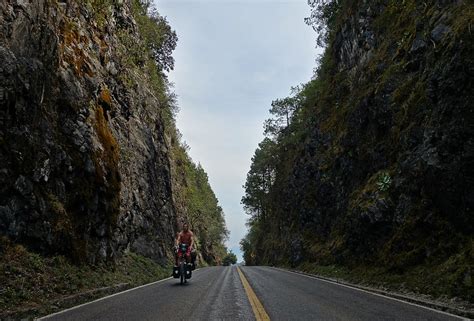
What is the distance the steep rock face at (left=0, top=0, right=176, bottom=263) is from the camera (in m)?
10.3

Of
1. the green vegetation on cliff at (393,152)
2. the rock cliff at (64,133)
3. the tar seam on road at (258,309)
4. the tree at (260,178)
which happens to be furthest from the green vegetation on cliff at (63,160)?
the tree at (260,178)

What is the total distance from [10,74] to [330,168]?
22056 mm

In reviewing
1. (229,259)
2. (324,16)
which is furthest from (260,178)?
(229,259)

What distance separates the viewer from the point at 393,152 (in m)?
18.1

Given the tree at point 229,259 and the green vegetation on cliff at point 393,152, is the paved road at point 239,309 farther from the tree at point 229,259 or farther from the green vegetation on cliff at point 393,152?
the tree at point 229,259

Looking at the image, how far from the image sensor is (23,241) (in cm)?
1023

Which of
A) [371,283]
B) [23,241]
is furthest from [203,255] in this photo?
[23,241]

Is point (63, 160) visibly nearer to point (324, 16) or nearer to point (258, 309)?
point (258, 309)

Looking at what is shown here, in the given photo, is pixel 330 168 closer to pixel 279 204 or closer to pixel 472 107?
pixel 472 107

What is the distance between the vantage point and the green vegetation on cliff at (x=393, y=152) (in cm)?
1256

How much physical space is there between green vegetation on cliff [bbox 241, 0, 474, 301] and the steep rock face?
10878 mm

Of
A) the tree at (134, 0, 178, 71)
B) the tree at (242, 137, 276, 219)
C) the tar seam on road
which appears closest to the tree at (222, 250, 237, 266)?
the tree at (242, 137, 276, 219)

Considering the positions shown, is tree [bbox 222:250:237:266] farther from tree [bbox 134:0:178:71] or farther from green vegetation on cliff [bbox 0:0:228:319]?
green vegetation on cliff [bbox 0:0:228:319]

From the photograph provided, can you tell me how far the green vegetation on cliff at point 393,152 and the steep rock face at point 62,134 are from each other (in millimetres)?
10878
